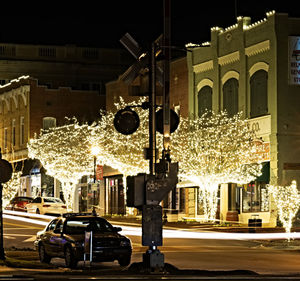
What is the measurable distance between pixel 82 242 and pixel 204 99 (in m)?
27.5

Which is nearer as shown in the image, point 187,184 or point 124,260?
point 124,260

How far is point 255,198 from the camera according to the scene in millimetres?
43812

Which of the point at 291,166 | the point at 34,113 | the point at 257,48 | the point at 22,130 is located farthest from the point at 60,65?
Answer: the point at 291,166

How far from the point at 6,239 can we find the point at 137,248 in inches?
281

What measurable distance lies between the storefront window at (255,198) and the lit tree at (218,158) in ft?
3.66

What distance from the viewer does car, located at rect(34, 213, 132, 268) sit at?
71.7 ft

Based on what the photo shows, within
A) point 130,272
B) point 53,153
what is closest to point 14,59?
point 53,153

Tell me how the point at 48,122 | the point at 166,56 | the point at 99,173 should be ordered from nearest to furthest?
the point at 166,56 → the point at 99,173 → the point at 48,122

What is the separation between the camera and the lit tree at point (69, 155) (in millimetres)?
57934

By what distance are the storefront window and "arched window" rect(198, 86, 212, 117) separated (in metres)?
6.00

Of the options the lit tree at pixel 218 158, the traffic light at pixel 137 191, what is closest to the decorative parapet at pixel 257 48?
the lit tree at pixel 218 158

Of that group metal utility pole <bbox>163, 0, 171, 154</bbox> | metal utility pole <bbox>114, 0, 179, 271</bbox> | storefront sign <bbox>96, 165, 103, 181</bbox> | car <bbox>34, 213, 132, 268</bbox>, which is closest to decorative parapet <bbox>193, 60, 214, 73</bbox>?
storefront sign <bbox>96, 165, 103, 181</bbox>

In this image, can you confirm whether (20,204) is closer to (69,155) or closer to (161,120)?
(69,155)

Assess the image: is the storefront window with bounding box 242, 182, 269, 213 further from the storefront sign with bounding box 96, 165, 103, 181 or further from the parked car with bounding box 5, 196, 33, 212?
the parked car with bounding box 5, 196, 33, 212
